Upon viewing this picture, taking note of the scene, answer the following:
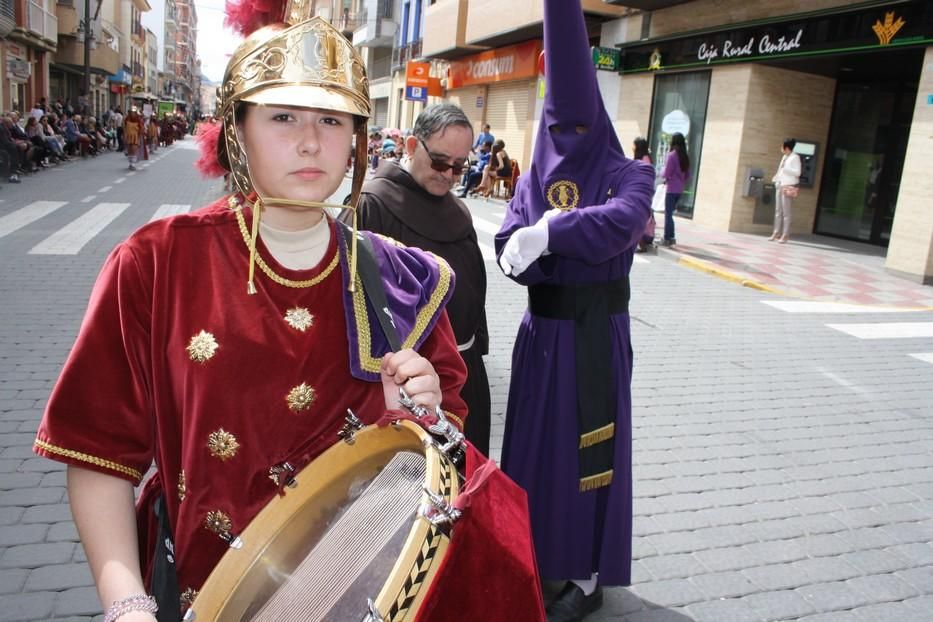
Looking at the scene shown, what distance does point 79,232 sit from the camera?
423 inches

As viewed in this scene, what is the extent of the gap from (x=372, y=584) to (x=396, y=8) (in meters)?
46.1

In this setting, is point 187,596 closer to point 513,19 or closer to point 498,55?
point 513,19

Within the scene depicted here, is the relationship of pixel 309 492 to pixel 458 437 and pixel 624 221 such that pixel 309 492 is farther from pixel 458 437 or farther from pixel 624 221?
pixel 624 221

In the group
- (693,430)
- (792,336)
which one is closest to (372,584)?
(693,430)

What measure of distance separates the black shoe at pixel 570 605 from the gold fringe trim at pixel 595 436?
0.63 metres

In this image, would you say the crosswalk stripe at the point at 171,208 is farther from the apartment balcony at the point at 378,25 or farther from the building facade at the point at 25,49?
the apartment balcony at the point at 378,25

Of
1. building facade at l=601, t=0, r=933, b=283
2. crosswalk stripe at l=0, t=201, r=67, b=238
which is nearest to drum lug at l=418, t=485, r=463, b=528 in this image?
crosswalk stripe at l=0, t=201, r=67, b=238

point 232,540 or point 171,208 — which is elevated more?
point 232,540

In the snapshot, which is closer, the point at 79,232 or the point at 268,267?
the point at 268,267

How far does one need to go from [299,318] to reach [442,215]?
1.71 meters

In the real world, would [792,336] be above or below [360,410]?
below

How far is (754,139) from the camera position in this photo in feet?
48.1

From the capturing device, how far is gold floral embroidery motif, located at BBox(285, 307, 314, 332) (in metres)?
1.46

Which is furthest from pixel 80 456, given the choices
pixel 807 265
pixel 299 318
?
pixel 807 265
